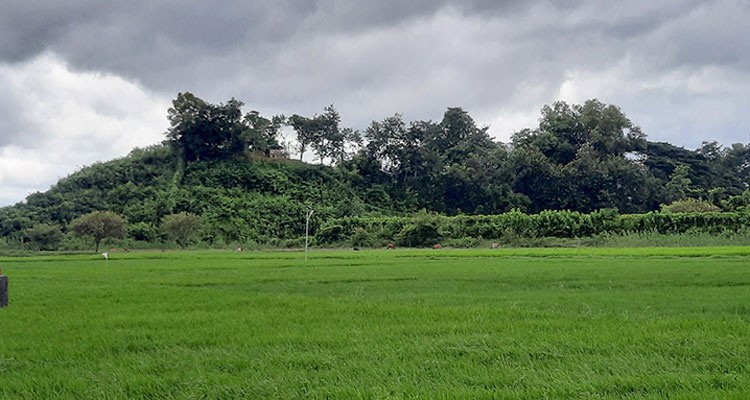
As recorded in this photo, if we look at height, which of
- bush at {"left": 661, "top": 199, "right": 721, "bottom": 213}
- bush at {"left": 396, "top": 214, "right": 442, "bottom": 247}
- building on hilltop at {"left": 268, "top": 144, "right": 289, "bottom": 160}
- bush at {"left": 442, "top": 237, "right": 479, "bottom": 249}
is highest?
building on hilltop at {"left": 268, "top": 144, "right": 289, "bottom": 160}

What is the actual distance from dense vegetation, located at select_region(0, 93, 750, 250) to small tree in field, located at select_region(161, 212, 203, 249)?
45 cm

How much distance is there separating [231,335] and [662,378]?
193 inches

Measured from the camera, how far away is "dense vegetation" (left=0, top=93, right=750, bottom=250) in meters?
52.9

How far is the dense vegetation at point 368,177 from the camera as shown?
52.9 metres

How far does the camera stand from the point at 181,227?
45281 mm

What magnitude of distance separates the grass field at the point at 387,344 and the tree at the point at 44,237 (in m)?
36.8

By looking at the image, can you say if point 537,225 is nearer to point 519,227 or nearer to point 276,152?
point 519,227

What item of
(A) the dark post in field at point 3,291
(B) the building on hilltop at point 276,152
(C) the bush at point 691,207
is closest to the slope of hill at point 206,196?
(B) the building on hilltop at point 276,152

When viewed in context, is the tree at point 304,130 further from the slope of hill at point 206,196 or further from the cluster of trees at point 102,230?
the cluster of trees at point 102,230

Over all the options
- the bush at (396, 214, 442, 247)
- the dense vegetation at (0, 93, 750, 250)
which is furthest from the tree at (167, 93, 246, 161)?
the bush at (396, 214, 442, 247)

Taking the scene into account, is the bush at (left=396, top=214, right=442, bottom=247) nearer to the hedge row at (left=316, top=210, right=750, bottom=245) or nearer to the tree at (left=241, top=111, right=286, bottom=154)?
the hedge row at (left=316, top=210, right=750, bottom=245)

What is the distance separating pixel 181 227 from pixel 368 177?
1179 inches

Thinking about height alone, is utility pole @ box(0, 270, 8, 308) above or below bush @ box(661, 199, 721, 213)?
below

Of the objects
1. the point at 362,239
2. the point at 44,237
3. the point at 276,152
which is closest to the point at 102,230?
the point at 44,237
